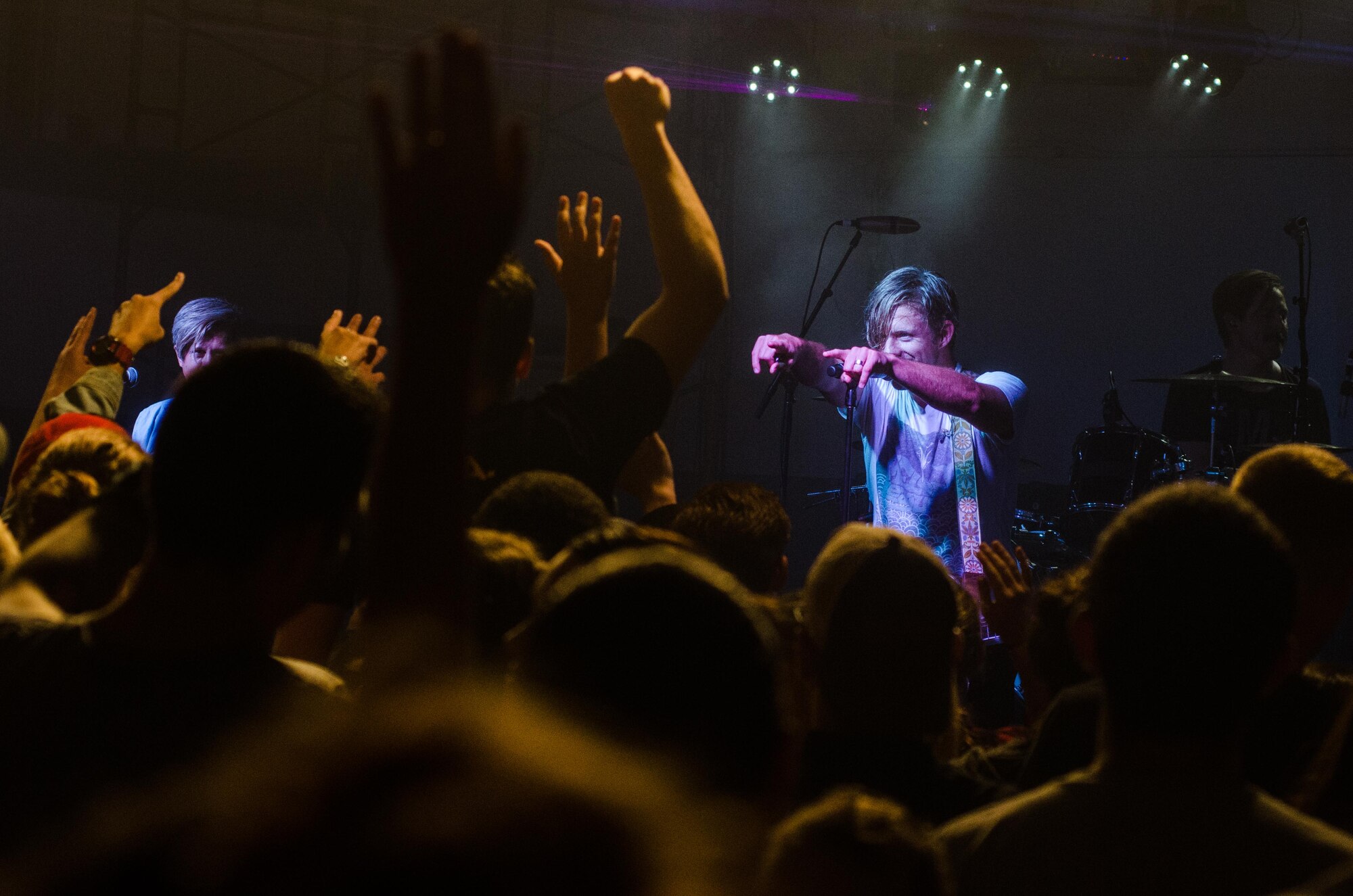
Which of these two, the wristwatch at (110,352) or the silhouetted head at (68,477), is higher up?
the wristwatch at (110,352)

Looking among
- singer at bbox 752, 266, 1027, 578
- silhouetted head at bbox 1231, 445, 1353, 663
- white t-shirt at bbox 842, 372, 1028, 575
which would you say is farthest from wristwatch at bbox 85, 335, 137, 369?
white t-shirt at bbox 842, 372, 1028, 575

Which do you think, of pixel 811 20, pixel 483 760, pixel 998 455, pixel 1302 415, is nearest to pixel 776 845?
pixel 483 760

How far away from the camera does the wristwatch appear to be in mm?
2910

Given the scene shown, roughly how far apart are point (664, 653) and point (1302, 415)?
22.7ft

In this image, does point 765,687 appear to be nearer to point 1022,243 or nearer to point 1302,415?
point 1302,415

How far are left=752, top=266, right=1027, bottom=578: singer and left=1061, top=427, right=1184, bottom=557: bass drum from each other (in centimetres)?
161

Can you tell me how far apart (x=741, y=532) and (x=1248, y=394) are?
5.54 metres

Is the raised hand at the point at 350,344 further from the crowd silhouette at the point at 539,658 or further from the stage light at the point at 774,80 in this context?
the stage light at the point at 774,80

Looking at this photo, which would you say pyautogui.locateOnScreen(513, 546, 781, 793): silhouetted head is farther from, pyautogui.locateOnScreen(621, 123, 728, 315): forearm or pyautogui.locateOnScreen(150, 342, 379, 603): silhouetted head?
pyautogui.locateOnScreen(621, 123, 728, 315): forearm

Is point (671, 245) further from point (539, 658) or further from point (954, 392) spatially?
point (954, 392)

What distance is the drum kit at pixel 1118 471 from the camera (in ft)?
21.7

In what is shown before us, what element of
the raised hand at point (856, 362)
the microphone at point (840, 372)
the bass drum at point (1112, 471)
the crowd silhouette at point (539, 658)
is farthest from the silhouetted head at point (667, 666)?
the bass drum at point (1112, 471)

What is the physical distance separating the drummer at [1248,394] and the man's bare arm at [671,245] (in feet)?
18.2

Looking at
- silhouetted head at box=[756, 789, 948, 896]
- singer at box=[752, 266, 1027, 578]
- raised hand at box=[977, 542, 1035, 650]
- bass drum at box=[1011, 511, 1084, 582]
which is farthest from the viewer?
bass drum at box=[1011, 511, 1084, 582]
